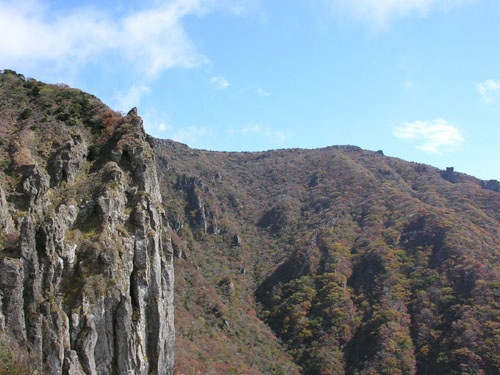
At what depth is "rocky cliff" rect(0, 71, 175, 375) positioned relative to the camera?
22422 millimetres

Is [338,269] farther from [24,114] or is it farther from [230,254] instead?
[24,114]

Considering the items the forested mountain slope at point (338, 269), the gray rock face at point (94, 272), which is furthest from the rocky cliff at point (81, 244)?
the forested mountain slope at point (338, 269)

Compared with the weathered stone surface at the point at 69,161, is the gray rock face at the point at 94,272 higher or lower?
lower

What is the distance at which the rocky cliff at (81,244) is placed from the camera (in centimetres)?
2242

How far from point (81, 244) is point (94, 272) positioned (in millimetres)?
2084

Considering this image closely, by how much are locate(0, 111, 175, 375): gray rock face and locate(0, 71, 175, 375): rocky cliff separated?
6 cm

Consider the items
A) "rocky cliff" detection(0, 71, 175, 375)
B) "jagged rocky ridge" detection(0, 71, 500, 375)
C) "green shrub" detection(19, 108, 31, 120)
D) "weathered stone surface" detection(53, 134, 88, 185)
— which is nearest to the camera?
"rocky cliff" detection(0, 71, 175, 375)

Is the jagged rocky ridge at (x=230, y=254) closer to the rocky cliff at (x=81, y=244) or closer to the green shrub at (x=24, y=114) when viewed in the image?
the rocky cliff at (x=81, y=244)

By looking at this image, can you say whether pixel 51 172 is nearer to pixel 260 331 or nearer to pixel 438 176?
pixel 260 331

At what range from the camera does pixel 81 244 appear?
2625cm

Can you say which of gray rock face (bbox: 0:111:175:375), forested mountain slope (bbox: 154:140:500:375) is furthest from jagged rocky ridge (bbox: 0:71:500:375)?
forested mountain slope (bbox: 154:140:500:375)

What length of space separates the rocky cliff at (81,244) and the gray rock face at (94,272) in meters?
0.06

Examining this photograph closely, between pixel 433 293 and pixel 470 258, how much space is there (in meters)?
12.5

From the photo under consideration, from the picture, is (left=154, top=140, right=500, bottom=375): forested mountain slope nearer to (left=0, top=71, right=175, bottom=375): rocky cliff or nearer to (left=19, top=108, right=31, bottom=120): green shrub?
(left=0, top=71, right=175, bottom=375): rocky cliff
